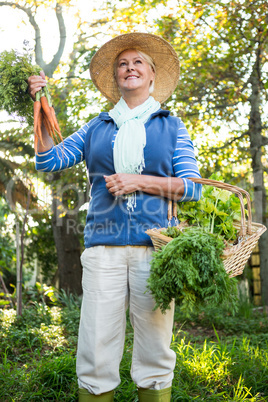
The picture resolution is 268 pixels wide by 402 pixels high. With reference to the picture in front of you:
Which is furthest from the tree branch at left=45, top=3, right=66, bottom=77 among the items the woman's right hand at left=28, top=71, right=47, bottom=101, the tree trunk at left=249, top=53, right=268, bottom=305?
the woman's right hand at left=28, top=71, right=47, bottom=101

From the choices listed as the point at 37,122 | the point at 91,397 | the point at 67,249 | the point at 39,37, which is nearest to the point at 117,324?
the point at 91,397

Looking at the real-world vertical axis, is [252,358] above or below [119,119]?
below

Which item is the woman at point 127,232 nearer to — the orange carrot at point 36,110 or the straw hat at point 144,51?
the orange carrot at point 36,110

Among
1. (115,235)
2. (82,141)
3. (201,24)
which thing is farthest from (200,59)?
(115,235)

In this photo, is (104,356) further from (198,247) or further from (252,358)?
(252,358)

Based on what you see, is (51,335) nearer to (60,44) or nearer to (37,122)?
(37,122)

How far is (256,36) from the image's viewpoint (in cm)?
553

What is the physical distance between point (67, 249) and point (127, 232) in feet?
17.7

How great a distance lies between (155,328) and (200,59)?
446 centimetres

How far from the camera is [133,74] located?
2301mm

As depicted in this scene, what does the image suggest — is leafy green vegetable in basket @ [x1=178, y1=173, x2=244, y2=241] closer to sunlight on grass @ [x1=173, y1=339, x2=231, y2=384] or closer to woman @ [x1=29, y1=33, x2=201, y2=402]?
woman @ [x1=29, y1=33, x2=201, y2=402]

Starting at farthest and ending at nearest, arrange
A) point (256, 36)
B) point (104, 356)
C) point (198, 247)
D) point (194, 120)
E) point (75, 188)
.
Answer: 1. point (75, 188)
2. point (194, 120)
3. point (256, 36)
4. point (104, 356)
5. point (198, 247)

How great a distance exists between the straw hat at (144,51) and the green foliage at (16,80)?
1.31 feet

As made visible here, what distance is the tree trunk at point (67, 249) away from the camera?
723 centimetres
